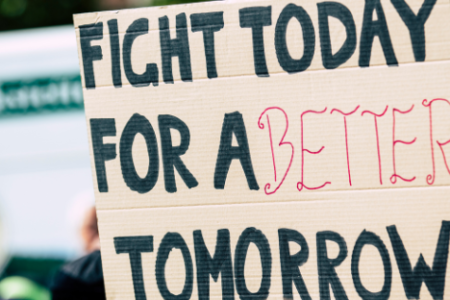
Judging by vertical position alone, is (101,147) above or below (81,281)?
above

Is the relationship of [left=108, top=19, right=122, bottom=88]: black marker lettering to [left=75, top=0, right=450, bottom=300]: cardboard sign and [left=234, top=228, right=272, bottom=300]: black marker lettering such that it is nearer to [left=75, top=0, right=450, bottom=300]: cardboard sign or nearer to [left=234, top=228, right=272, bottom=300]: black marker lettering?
[left=75, top=0, right=450, bottom=300]: cardboard sign

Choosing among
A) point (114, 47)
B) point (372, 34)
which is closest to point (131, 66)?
point (114, 47)

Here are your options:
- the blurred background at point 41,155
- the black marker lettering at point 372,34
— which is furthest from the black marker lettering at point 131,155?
the blurred background at point 41,155

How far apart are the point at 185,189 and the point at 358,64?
0.59m

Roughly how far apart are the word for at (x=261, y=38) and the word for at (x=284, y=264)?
0.46m

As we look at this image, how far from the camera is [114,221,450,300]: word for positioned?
1.30 meters

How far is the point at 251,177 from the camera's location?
1.33m

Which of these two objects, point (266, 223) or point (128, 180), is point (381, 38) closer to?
point (266, 223)

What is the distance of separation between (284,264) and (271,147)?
0.33m

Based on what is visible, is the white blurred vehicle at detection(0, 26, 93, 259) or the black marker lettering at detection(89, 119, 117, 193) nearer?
the black marker lettering at detection(89, 119, 117, 193)

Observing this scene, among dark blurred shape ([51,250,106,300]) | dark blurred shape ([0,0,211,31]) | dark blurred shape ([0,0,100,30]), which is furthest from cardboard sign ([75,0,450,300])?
dark blurred shape ([0,0,100,30])

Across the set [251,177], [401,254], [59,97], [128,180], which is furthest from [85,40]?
[59,97]

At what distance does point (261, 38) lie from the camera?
132 centimetres

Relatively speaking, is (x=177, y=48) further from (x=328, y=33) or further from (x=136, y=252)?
(x=136, y=252)
